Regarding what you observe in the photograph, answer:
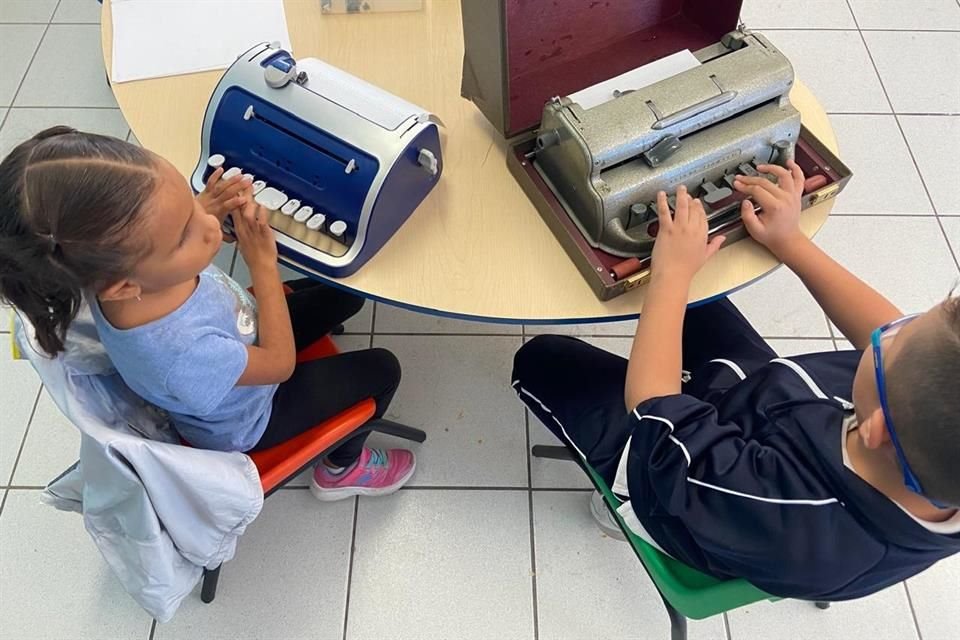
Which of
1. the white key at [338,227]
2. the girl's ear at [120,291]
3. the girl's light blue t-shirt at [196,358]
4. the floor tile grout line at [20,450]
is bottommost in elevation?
the floor tile grout line at [20,450]

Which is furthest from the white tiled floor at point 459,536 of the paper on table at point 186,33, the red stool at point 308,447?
the paper on table at point 186,33

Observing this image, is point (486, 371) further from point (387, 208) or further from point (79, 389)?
point (79, 389)

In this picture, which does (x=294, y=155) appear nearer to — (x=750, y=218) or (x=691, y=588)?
(x=750, y=218)

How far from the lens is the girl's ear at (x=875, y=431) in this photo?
2.49 ft

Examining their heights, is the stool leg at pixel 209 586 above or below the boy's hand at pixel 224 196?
below

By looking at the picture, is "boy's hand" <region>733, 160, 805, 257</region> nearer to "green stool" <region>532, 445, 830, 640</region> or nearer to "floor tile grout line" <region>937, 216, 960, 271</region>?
"green stool" <region>532, 445, 830, 640</region>

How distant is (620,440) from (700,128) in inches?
18.6

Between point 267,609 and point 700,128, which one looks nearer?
point 700,128

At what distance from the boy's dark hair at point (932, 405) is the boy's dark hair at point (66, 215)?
825mm

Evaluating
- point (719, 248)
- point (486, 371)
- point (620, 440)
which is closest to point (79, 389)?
point (620, 440)

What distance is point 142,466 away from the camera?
928mm

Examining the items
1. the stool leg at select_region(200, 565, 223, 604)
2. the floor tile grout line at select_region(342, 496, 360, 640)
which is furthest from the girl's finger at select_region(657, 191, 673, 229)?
the stool leg at select_region(200, 565, 223, 604)

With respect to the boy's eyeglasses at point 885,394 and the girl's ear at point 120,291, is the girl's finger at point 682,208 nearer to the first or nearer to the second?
the boy's eyeglasses at point 885,394

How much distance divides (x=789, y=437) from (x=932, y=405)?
0.22 m
